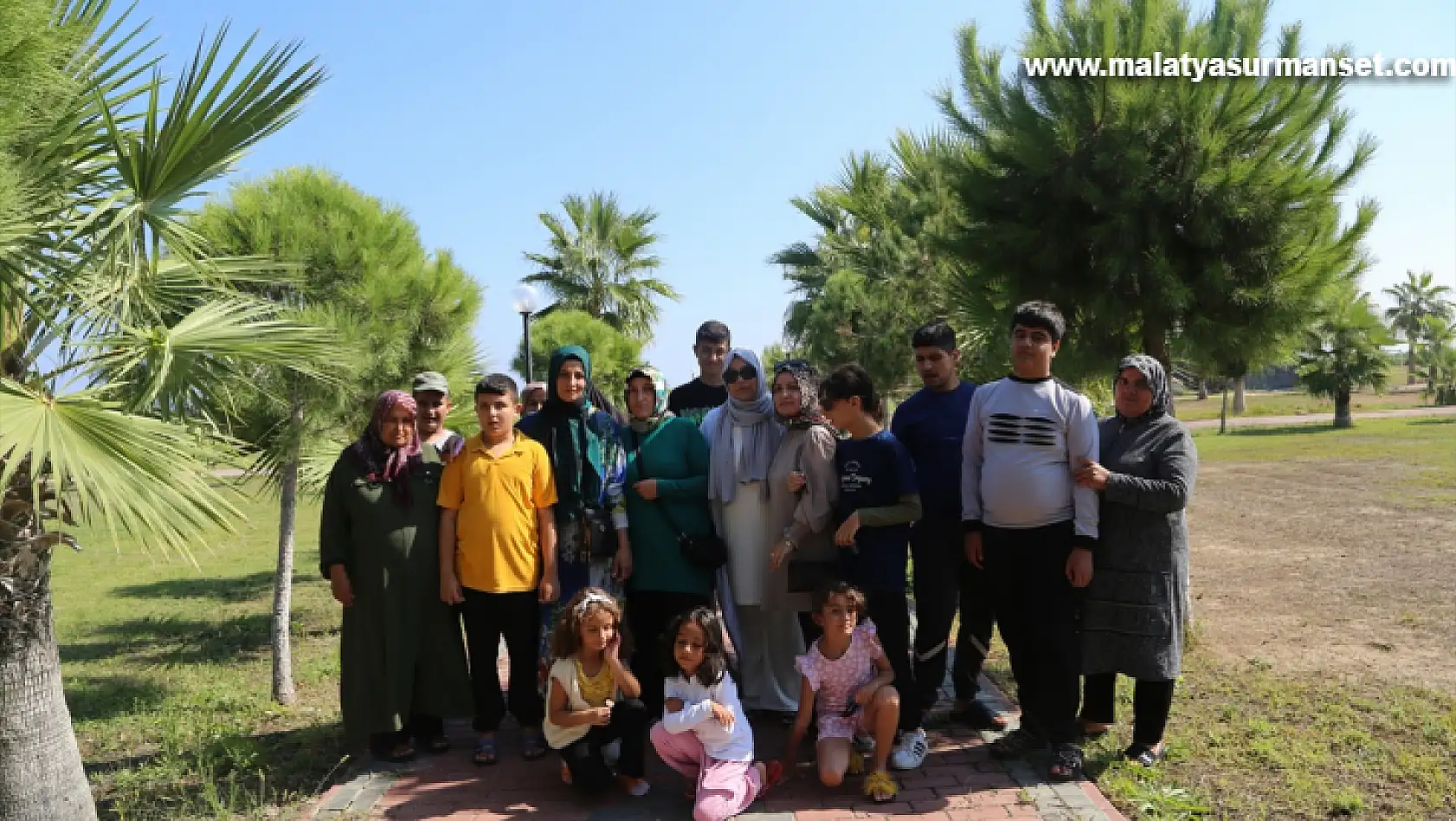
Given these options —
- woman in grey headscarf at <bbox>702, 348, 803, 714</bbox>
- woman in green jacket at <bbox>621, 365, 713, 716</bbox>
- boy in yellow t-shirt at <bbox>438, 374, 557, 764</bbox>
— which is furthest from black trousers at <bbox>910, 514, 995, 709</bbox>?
boy in yellow t-shirt at <bbox>438, 374, 557, 764</bbox>

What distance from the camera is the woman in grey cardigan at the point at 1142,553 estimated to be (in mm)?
3893

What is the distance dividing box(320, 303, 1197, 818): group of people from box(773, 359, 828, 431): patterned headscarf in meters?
0.01

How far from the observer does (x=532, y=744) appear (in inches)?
173

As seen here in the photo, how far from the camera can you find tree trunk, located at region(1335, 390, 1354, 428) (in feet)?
94.2

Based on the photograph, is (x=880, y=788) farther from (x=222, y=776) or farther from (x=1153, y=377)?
(x=222, y=776)

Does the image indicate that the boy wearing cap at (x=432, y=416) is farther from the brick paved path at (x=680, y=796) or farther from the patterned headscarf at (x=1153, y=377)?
the patterned headscarf at (x=1153, y=377)

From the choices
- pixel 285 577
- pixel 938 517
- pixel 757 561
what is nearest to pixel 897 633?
pixel 938 517

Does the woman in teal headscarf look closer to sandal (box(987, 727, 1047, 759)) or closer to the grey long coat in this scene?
sandal (box(987, 727, 1047, 759))

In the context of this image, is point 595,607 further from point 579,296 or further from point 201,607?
point 579,296

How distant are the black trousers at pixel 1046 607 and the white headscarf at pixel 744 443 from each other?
1.10 m

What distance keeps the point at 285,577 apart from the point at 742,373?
437 cm

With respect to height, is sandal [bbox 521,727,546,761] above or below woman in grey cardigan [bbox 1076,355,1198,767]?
below

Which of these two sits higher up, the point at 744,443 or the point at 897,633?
the point at 744,443

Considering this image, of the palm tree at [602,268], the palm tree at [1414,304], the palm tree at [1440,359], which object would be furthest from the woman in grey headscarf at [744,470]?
the palm tree at [1414,304]
